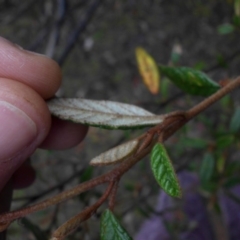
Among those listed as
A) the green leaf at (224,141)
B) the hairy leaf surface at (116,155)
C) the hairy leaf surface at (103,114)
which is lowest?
the green leaf at (224,141)

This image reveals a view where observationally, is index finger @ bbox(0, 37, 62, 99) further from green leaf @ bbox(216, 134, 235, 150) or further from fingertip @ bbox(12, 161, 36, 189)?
green leaf @ bbox(216, 134, 235, 150)

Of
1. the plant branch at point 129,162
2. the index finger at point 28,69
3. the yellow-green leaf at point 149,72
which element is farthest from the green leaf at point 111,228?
the yellow-green leaf at point 149,72

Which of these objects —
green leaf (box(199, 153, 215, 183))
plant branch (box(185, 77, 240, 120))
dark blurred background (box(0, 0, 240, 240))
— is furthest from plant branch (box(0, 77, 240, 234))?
dark blurred background (box(0, 0, 240, 240))

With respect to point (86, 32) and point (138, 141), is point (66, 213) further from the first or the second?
point (138, 141)

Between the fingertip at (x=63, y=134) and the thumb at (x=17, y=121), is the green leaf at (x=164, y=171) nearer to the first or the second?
the thumb at (x=17, y=121)

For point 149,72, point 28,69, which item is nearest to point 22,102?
point 28,69

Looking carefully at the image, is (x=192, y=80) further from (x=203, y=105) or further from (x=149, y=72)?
(x=149, y=72)
